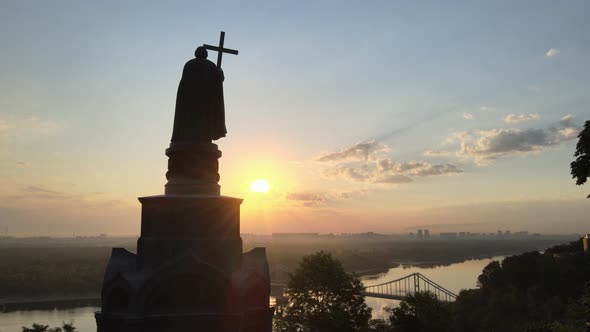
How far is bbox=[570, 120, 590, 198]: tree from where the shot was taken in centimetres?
1200

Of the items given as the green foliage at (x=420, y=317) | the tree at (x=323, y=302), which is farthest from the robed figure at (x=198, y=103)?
the green foliage at (x=420, y=317)

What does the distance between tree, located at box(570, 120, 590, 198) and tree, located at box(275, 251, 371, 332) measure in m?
13.3

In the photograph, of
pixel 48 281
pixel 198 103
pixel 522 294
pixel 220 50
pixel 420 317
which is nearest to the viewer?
pixel 198 103

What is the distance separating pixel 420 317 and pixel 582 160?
52.9 feet

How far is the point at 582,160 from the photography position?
1210 cm

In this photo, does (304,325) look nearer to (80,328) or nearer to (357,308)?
(357,308)

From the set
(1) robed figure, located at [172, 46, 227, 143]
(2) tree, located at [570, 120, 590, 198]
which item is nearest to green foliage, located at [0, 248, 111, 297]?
(1) robed figure, located at [172, 46, 227, 143]

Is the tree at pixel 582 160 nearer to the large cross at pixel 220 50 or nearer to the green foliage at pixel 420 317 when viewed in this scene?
the large cross at pixel 220 50

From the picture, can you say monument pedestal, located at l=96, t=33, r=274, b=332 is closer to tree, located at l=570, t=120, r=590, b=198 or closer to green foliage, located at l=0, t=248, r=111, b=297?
tree, located at l=570, t=120, r=590, b=198

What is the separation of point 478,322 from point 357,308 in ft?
64.7

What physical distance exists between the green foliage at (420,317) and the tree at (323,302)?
3.85 meters

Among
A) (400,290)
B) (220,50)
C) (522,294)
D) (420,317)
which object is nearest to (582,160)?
(220,50)

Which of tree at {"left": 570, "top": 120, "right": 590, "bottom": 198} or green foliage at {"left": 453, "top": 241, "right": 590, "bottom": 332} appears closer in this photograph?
tree at {"left": 570, "top": 120, "right": 590, "bottom": 198}

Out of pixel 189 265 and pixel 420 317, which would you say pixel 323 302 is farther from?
pixel 189 265
